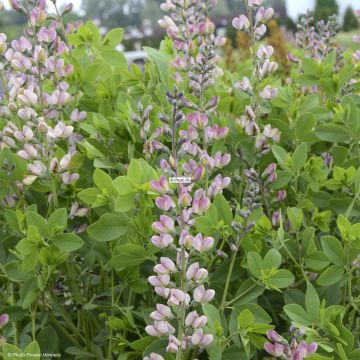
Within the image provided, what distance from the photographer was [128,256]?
4.18 ft

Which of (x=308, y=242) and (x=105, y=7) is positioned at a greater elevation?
(x=308, y=242)

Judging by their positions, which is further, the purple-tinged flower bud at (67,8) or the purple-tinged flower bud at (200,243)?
the purple-tinged flower bud at (67,8)

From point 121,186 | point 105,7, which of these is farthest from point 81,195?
point 105,7

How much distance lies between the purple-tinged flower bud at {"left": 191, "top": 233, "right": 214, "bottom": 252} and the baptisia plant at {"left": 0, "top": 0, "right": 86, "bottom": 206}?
16.1 inches

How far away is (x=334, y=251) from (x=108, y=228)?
0.46 meters

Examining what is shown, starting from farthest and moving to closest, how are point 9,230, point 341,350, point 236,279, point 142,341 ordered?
1. point 9,230
2. point 236,279
3. point 142,341
4. point 341,350

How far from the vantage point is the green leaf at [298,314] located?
4.00ft

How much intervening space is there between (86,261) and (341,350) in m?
0.61

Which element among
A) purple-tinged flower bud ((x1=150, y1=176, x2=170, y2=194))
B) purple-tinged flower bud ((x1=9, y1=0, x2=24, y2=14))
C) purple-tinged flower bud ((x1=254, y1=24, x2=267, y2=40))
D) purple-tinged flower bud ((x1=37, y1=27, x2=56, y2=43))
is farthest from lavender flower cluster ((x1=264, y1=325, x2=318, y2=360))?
purple-tinged flower bud ((x1=9, y1=0, x2=24, y2=14))

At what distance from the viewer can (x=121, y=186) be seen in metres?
1.24

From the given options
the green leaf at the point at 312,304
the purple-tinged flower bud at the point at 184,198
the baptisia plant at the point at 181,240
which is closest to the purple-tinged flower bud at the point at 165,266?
the baptisia plant at the point at 181,240

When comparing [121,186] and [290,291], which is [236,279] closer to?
[290,291]

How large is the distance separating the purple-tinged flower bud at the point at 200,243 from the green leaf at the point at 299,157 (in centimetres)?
41

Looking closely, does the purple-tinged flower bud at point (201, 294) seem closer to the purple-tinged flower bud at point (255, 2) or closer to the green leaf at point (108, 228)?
the green leaf at point (108, 228)
